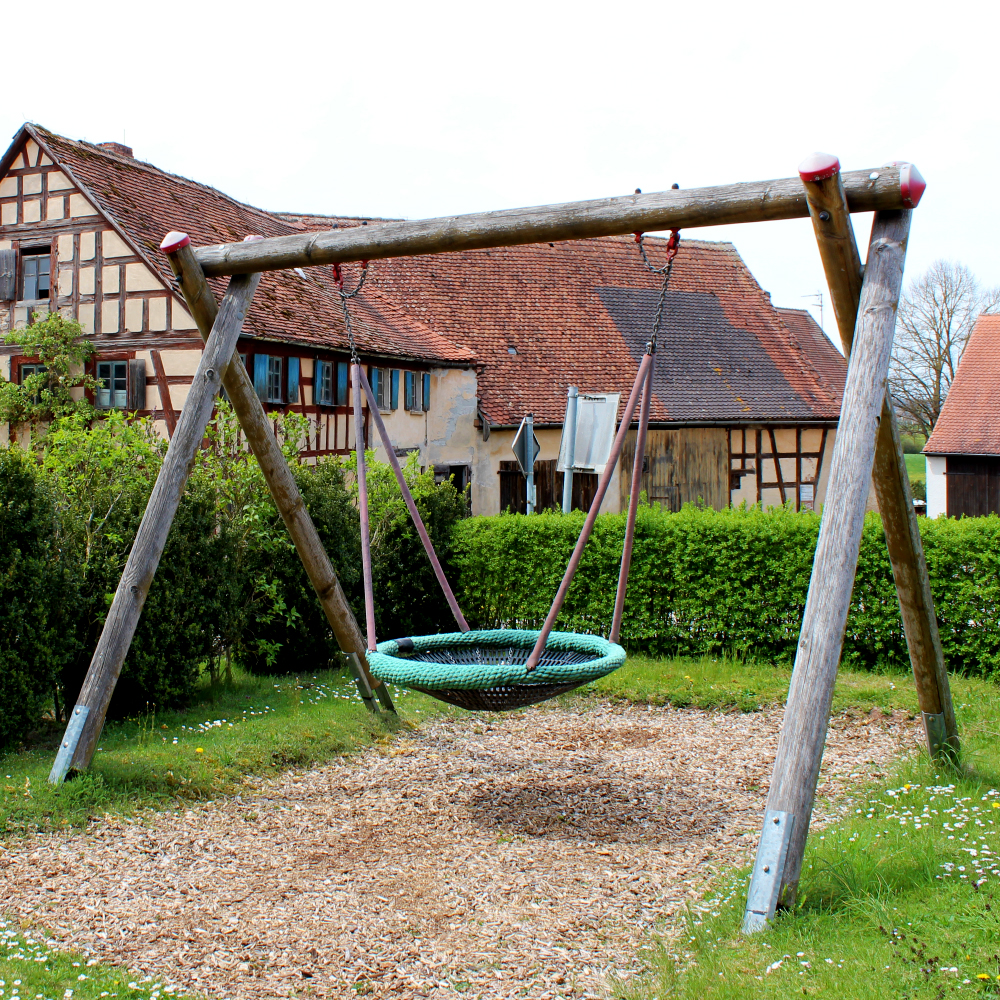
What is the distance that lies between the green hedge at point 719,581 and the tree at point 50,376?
7.02 meters

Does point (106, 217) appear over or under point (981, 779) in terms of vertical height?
over

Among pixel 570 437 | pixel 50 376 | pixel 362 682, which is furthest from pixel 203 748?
pixel 50 376

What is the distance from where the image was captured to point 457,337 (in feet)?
67.2

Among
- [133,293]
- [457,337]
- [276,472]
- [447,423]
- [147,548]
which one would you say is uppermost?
[457,337]

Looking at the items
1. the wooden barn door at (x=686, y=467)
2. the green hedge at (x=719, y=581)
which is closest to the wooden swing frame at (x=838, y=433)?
the green hedge at (x=719, y=581)

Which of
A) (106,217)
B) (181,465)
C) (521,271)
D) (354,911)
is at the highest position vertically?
(521,271)

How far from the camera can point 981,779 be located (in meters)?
5.25

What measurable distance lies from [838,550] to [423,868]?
231 cm

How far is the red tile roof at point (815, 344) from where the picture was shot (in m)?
26.0

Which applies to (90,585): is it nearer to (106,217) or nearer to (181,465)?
(181,465)

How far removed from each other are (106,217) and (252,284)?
9.37 m

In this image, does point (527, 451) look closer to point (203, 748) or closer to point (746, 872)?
point (203, 748)

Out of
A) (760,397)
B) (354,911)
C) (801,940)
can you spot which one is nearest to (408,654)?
(354,911)

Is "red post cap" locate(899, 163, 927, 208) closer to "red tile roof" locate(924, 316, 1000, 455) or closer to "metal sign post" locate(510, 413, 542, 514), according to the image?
"metal sign post" locate(510, 413, 542, 514)
